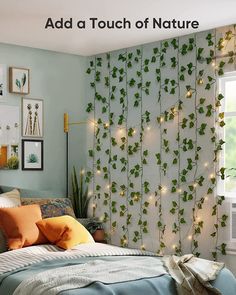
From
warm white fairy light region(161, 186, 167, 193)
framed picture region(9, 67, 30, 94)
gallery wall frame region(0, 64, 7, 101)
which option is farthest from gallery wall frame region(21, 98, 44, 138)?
warm white fairy light region(161, 186, 167, 193)

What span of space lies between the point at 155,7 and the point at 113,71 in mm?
1893

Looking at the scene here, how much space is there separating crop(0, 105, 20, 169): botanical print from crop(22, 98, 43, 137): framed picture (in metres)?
0.09

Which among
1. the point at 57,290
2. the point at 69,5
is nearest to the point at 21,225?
the point at 57,290

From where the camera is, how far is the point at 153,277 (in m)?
4.26

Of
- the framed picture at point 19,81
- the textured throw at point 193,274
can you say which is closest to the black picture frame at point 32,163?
the framed picture at point 19,81

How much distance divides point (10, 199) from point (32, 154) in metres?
1.07

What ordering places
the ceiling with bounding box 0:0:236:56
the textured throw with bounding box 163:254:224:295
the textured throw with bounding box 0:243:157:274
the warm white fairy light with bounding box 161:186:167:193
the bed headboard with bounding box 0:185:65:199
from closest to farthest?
the textured throw with bounding box 163:254:224:295 < the textured throw with bounding box 0:243:157:274 < the ceiling with bounding box 0:0:236:56 < the bed headboard with bounding box 0:185:65:199 < the warm white fairy light with bounding box 161:186:167:193

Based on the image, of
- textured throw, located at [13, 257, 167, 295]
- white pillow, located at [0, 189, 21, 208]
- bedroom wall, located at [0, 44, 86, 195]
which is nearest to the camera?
textured throw, located at [13, 257, 167, 295]

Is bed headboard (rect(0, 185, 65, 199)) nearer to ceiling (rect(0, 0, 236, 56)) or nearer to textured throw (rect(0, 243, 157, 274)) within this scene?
textured throw (rect(0, 243, 157, 274))

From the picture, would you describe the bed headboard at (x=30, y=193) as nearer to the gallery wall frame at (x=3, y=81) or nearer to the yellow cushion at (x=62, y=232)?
the yellow cushion at (x=62, y=232)

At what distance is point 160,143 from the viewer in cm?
645

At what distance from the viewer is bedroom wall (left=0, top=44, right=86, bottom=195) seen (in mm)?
6703

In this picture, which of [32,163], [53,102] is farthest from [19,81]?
[32,163]

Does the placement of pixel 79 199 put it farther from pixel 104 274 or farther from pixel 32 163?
pixel 104 274
